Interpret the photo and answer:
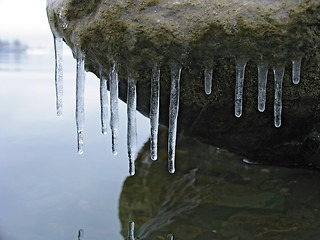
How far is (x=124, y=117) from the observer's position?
6160 mm

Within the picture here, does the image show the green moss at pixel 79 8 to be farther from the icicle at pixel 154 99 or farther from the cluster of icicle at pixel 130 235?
the cluster of icicle at pixel 130 235

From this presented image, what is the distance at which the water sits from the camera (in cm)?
266

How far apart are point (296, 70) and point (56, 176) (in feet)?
7.29

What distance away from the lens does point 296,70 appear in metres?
2.42

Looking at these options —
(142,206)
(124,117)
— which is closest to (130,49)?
(142,206)

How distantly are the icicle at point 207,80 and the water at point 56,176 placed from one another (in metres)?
1.05

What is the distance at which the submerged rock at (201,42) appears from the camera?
7.39 ft

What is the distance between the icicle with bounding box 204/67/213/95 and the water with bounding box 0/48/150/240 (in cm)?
105

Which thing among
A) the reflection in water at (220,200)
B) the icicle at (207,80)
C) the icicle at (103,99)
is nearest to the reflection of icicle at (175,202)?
the reflection in water at (220,200)

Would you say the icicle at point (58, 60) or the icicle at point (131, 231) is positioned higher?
the icicle at point (58, 60)

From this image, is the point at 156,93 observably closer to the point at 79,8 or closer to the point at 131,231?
the point at 79,8

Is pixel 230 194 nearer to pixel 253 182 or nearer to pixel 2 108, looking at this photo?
pixel 253 182

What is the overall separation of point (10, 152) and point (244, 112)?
8.52 feet

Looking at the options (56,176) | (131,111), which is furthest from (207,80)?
(56,176)
